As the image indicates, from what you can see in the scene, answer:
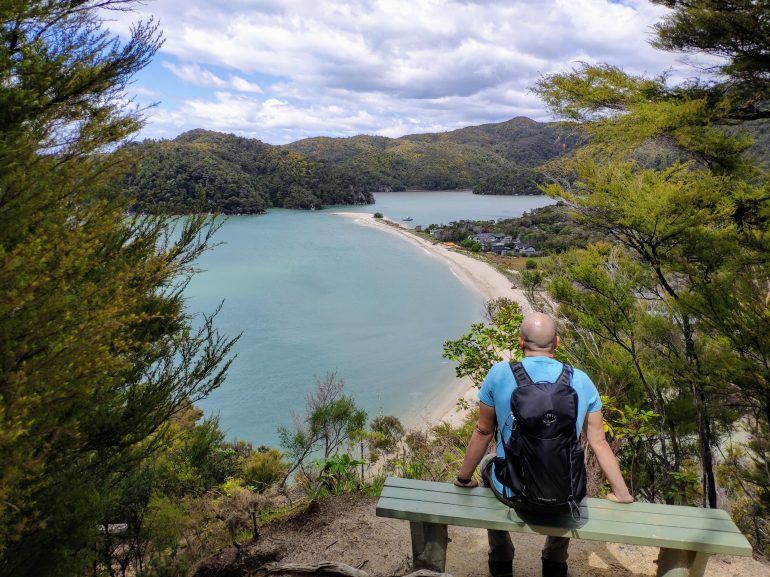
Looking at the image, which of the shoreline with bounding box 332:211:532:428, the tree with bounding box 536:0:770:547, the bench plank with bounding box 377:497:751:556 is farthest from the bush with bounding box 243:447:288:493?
the bench plank with bounding box 377:497:751:556

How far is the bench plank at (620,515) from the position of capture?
1964 mm

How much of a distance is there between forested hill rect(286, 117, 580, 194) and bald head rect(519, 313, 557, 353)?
340ft

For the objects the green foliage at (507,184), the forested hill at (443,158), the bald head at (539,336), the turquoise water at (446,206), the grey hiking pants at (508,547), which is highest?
the forested hill at (443,158)

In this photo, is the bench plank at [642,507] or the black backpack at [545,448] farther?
the bench plank at [642,507]

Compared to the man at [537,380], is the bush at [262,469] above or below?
below

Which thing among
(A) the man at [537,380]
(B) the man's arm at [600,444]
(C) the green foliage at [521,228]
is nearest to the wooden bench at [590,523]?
(A) the man at [537,380]

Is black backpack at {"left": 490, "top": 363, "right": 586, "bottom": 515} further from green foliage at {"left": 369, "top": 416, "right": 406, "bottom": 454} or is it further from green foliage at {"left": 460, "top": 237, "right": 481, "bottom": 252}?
green foliage at {"left": 460, "top": 237, "right": 481, "bottom": 252}

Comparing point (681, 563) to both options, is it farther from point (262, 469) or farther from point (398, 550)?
point (262, 469)

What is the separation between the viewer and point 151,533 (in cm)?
423

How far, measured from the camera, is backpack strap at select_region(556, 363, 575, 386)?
1786mm

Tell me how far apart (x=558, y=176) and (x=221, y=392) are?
50.9 ft

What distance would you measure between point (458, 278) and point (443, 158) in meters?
104

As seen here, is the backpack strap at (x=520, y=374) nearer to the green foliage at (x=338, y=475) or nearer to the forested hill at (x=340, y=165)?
the green foliage at (x=338, y=475)

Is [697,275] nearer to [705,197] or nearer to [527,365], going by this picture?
[705,197]
